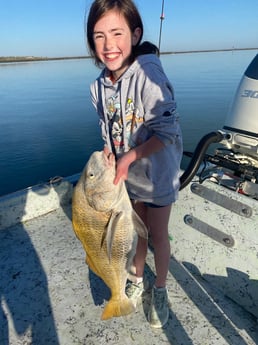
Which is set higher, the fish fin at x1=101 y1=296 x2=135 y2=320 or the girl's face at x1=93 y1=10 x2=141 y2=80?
the girl's face at x1=93 y1=10 x2=141 y2=80

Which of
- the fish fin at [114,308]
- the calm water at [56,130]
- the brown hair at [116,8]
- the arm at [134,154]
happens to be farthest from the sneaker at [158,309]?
the calm water at [56,130]

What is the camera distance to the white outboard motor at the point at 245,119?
2.77m

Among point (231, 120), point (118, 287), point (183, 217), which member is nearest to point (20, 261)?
point (118, 287)

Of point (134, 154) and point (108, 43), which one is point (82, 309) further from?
point (108, 43)

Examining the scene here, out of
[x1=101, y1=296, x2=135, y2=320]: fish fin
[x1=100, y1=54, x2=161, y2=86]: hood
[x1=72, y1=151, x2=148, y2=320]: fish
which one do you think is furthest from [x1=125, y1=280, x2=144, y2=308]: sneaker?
[x1=100, y1=54, x2=161, y2=86]: hood

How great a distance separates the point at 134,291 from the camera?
257cm

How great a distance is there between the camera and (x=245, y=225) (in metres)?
2.40

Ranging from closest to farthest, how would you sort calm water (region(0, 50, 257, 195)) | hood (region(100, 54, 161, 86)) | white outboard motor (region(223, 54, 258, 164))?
1. hood (region(100, 54, 161, 86))
2. white outboard motor (region(223, 54, 258, 164))
3. calm water (region(0, 50, 257, 195))

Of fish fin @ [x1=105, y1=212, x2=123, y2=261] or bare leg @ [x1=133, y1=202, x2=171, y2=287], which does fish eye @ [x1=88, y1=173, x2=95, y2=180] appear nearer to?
fish fin @ [x1=105, y1=212, x2=123, y2=261]

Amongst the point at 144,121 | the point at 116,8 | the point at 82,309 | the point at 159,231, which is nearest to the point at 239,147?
the point at 159,231

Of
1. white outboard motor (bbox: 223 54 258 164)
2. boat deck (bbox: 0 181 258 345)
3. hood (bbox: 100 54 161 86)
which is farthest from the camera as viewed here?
white outboard motor (bbox: 223 54 258 164)

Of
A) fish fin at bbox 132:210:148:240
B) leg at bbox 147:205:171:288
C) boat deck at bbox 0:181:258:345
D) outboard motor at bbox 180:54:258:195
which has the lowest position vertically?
boat deck at bbox 0:181:258:345

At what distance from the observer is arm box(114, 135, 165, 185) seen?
1.71 meters

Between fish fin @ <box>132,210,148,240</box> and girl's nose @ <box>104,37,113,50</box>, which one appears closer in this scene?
girl's nose @ <box>104,37,113,50</box>
